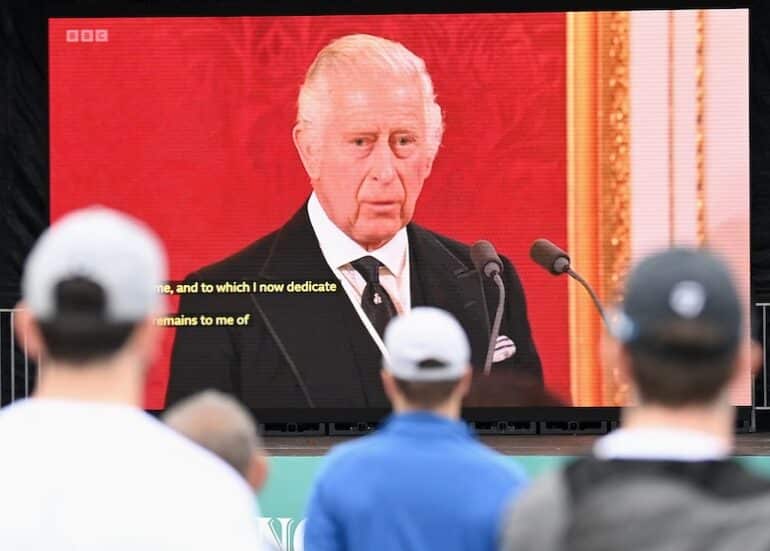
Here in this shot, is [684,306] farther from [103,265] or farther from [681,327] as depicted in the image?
[103,265]

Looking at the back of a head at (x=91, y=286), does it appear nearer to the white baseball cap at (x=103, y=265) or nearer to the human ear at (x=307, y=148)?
the white baseball cap at (x=103, y=265)

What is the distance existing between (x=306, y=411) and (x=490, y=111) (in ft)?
7.72

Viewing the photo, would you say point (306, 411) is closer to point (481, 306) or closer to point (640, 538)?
point (481, 306)

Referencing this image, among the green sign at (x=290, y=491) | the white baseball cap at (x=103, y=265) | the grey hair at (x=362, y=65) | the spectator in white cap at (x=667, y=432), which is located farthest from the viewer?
the grey hair at (x=362, y=65)

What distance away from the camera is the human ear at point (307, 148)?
10195mm

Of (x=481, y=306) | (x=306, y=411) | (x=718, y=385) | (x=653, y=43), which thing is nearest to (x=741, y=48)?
(x=653, y=43)

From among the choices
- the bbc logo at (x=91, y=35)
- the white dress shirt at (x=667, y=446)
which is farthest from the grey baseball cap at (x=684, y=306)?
the bbc logo at (x=91, y=35)

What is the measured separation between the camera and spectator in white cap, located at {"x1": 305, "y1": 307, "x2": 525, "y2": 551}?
304 centimetres

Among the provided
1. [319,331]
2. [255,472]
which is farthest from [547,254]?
[255,472]

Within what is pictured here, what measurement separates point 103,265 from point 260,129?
8.51 meters

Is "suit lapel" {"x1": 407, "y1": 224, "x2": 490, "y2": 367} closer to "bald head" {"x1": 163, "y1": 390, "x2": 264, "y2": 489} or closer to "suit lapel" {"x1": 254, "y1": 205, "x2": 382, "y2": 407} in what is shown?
"suit lapel" {"x1": 254, "y1": 205, "x2": 382, "y2": 407}

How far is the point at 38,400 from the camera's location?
6.29ft

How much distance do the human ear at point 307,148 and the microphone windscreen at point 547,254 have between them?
5.03 ft

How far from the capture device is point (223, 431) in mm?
2906
